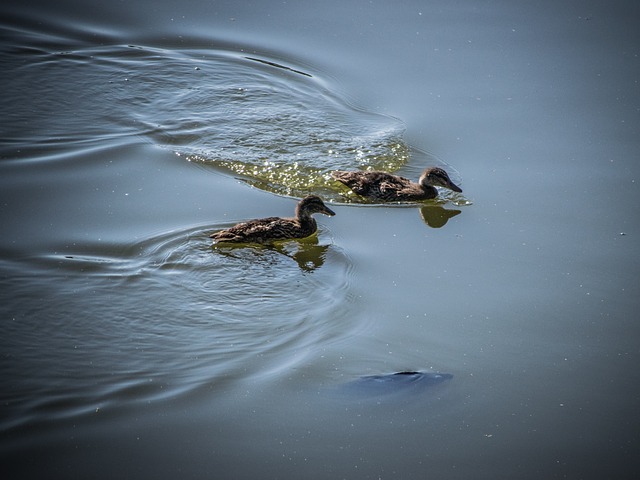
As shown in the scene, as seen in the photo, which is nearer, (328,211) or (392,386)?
(392,386)

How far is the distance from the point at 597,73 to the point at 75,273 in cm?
695

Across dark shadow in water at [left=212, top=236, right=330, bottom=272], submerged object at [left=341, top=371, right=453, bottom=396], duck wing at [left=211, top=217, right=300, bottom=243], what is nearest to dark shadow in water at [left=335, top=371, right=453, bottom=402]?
submerged object at [left=341, top=371, right=453, bottom=396]

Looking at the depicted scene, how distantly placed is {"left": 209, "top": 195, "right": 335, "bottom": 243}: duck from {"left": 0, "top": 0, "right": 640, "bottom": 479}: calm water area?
0.16 meters

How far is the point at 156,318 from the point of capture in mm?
6504

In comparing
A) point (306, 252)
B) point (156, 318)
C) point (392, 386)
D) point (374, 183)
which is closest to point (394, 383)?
point (392, 386)

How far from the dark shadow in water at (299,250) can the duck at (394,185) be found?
33.5 inches

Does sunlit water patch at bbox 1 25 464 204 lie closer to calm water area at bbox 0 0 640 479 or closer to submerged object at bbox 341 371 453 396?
calm water area at bbox 0 0 640 479

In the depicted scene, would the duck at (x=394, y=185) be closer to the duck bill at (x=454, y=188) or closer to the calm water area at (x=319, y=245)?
the duck bill at (x=454, y=188)

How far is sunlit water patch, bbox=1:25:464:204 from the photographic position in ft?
29.9

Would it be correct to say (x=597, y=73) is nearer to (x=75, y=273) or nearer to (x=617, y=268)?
(x=617, y=268)

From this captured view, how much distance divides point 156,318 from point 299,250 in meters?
1.80

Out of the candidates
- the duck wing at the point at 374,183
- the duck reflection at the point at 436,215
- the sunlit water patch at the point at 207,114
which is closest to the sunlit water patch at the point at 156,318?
the duck wing at the point at 374,183

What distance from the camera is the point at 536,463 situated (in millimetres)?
5309

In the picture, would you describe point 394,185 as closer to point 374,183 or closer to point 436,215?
point 374,183
